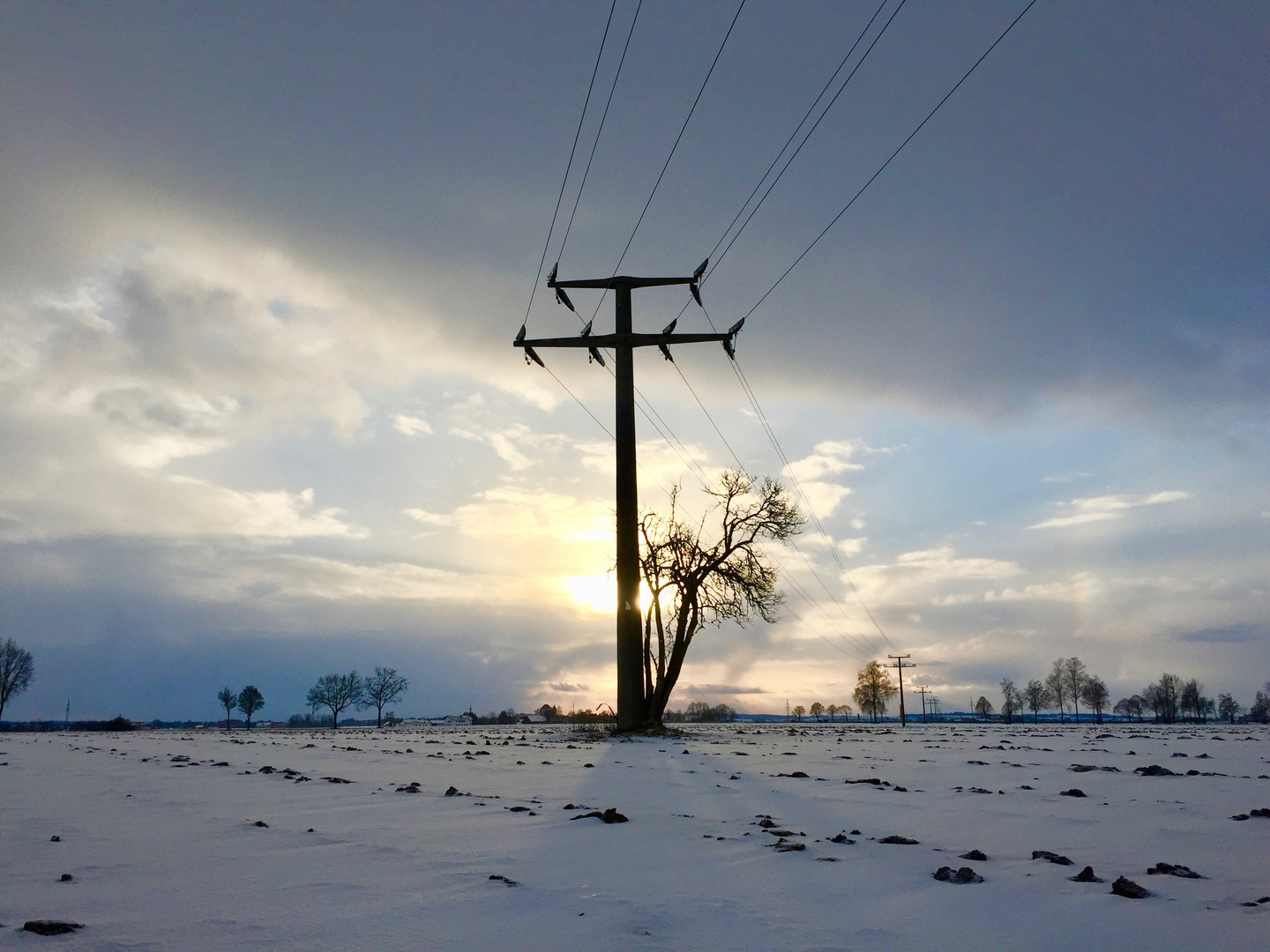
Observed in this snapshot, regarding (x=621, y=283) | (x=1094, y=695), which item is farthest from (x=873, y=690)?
(x=621, y=283)

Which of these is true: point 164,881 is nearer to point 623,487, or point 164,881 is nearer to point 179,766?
point 179,766

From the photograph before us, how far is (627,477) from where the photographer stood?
25.2 m

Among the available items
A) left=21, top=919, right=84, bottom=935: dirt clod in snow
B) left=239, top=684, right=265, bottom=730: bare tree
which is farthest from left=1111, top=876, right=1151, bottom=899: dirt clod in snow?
left=239, top=684, right=265, bottom=730: bare tree

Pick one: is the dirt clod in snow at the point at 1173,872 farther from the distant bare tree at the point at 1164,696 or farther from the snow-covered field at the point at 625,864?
the distant bare tree at the point at 1164,696

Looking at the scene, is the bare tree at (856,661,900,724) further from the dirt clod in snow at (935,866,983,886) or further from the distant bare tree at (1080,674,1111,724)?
the dirt clod in snow at (935,866,983,886)

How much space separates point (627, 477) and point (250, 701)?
86616mm

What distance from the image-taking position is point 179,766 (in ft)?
39.5

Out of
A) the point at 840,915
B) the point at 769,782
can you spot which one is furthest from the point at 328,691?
the point at 840,915

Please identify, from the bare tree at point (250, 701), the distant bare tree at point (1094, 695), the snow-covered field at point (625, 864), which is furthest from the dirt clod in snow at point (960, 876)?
the distant bare tree at point (1094, 695)

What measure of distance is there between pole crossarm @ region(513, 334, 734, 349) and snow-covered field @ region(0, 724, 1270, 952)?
1931 centimetres

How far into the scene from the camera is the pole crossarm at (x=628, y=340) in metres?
27.0

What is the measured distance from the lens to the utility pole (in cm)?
2473

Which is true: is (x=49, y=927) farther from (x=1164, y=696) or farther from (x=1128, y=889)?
(x=1164, y=696)

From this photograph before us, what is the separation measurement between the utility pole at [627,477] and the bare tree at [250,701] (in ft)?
276
